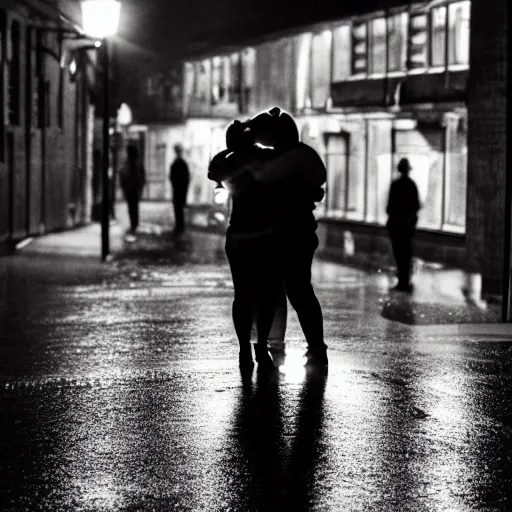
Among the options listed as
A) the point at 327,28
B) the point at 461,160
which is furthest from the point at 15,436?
the point at 327,28

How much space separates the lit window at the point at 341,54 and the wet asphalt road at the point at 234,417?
20.7 meters

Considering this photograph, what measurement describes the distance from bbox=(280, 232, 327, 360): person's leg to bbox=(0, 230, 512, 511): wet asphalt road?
0.96 feet

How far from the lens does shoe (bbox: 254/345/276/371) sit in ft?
34.5

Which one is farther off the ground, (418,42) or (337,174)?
(418,42)

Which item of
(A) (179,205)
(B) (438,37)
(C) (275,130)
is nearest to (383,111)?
(B) (438,37)

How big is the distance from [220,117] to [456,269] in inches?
1182

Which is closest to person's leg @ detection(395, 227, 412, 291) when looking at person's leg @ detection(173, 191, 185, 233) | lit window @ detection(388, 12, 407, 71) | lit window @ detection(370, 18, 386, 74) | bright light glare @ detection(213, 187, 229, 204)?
bright light glare @ detection(213, 187, 229, 204)

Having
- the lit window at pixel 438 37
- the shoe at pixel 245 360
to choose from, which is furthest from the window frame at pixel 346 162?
the shoe at pixel 245 360

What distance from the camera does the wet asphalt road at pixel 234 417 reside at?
648cm

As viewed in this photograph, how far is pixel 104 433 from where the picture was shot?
7941 mm

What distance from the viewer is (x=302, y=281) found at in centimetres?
1080

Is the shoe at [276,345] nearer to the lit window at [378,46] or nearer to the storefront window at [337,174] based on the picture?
the lit window at [378,46]

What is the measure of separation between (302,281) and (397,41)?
73.1 ft

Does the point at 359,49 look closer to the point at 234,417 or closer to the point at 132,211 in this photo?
the point at 132,211
